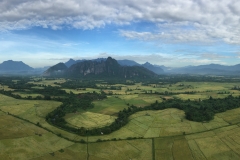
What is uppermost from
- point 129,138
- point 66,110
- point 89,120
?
point 66,110

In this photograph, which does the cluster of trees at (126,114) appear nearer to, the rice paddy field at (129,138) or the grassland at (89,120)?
the rice paddy field at (129,138)

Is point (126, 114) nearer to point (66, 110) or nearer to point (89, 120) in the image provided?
point (89, 120)

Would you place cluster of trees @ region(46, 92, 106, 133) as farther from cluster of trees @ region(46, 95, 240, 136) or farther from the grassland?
the grassland

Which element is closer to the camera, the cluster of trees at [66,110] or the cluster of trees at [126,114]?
the cluster of trees at [126,114]

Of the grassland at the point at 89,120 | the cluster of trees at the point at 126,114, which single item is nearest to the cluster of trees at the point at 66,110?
the cluster of trees at the point at 126,114

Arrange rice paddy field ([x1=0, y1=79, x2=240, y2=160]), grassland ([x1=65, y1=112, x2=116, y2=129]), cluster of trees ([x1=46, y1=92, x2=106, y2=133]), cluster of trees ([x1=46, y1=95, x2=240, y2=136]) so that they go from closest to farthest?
rice paddy field ([x1=0, y1=79, x2=240, y2=160]) → cluster of trees ([x1=46, y1=95, x2=240, y2=136]) → cluster of trees ([x1=46, y1=92, x2=106, y2=133]) → grassland ([x1=65, y1=112, x2=116, y2=129])

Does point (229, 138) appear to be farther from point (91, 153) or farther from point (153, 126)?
point (91, 153)

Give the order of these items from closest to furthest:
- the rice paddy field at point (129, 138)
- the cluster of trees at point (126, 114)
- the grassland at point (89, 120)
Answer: the rice paddy field at point (129, 138) → the cluster of trees at point (126, 114) → the grassland at point (89, 120)

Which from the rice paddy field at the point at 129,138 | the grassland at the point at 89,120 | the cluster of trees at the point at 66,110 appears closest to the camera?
the rice paddy field at the point at 129,138

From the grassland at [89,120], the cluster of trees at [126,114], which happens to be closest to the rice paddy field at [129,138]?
the grassland at [89,120]

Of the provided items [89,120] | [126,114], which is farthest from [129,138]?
[126,114]

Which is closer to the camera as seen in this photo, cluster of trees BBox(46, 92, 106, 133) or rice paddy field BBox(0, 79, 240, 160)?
rice paddy field BBox(0, 79, 240, 160)

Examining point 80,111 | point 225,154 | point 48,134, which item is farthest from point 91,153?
point 80,111

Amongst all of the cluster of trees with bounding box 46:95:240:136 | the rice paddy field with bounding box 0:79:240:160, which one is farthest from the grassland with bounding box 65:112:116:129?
Result: the cluster of trees with bounding box 46:95:240:136
